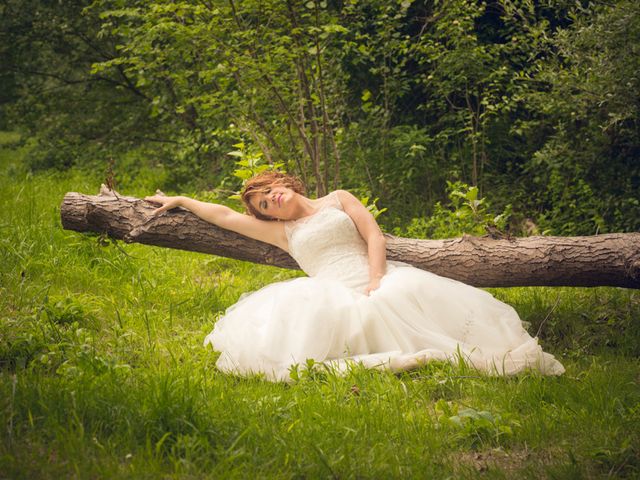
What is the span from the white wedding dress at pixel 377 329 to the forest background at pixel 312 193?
5.4 inches

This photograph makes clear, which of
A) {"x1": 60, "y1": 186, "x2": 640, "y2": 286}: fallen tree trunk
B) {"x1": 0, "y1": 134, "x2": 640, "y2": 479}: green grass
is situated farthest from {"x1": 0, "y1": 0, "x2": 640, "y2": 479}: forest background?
{"x1": 60, "y1": 186, "x2": 640, "y2": 286}: fallen tree trunk

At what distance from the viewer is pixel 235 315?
454 cm

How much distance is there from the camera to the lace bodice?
482 centimetres

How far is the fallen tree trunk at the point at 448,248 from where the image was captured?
15.4 feet

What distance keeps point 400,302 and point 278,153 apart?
4.01m

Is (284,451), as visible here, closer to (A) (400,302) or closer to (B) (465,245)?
(A) (400,302)

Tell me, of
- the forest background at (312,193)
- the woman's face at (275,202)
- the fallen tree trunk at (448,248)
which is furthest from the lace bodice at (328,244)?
the forest background at (312,193)

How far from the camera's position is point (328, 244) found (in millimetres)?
4898

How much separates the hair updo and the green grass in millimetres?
885

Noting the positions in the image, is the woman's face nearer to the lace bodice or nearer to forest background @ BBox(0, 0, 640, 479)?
the lace bodice

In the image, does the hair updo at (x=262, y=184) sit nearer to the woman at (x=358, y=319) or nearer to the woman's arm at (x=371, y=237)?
the woman at (x=358, y=319)

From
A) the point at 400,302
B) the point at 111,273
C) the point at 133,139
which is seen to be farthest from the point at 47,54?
Answer: the point at 400,302

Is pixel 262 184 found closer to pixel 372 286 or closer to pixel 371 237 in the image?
pixel 371 237

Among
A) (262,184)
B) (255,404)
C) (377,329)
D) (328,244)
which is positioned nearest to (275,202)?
(262,184)
